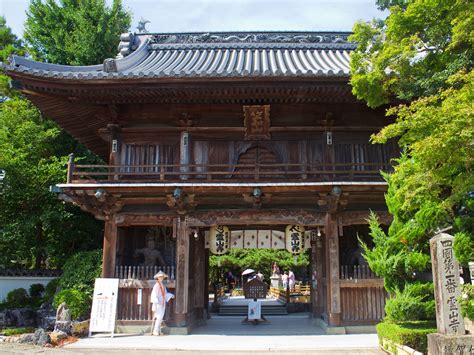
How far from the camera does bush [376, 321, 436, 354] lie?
7.70 meters

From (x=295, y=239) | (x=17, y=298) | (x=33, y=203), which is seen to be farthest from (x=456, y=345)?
(x=33, y=203)

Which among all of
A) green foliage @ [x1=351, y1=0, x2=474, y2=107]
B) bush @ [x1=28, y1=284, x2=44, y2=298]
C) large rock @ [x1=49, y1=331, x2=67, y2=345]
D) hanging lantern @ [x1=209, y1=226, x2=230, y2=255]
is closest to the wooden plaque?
hanging lantern @ [x1=209, y1=226, x2=230, y2=255]

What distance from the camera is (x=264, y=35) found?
740 inches

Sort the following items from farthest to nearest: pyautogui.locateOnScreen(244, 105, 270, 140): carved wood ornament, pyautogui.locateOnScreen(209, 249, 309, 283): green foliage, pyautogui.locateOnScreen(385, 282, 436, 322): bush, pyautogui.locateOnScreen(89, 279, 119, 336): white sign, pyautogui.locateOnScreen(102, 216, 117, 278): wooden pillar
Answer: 1. pyautogui.locateOnScreen(209, 249, 309, 283): green foliage
2. pyautogui.locateOnScreen(244, 105, 270, 140): carved wood ornament
3. pyautogui.locateOnScreen(102, 216, 117, 278): wooden pillar
4. pyautogui.locateOnScreen(89, 279, 119, 336): white sign
5. pyautogui.locateOnScreen(385, 282, 436, 322): bush

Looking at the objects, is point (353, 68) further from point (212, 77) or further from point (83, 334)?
point (83, 334)

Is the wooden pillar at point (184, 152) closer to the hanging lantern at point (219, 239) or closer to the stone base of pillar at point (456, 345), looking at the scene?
the hanging lantern at point (219, 239)

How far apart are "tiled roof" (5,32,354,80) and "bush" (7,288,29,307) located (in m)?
8.86

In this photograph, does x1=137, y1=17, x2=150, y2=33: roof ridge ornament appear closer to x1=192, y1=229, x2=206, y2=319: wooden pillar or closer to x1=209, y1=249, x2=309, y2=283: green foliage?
x1=192, y1=229, x2=206, y2=319: wooden pillar

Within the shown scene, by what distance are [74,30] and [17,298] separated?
13689mm

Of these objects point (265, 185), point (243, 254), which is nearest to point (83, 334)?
point (265, 185)

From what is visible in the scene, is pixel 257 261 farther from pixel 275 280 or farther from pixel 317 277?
pixel 317 277

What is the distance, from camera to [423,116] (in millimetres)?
6777

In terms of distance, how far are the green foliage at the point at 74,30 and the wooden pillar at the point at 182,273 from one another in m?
12.4

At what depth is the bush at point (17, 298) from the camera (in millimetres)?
14753
